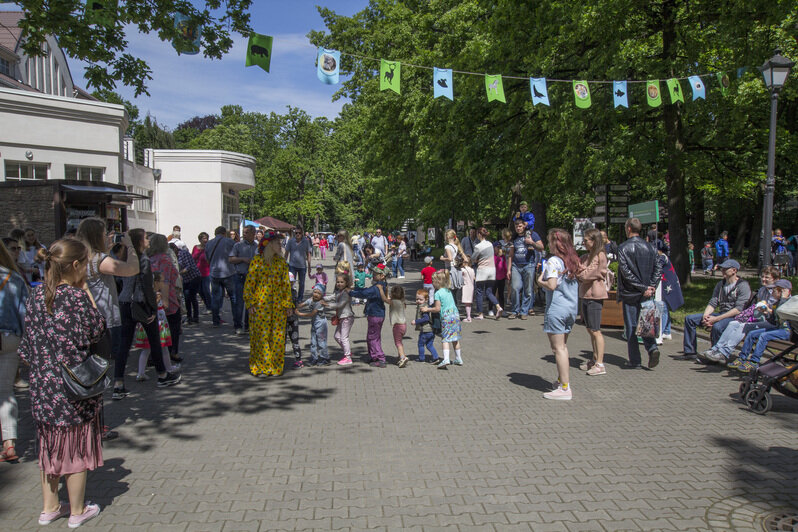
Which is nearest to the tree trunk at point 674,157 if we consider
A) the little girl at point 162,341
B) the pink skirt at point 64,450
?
the little girl at point 162,341

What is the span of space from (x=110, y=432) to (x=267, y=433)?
1.37 metres

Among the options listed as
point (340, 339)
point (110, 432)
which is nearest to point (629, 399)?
point (340, 339)

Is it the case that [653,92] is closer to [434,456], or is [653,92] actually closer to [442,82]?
[442,82]

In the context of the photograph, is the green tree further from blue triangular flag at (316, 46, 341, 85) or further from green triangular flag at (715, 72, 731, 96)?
green triangular flag at (715, 72, 731, 96)

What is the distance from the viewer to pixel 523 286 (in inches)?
496

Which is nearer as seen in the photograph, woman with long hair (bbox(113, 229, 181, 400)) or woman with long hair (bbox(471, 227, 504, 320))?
woman with long hair (bbox(113, 229, 181, 400))

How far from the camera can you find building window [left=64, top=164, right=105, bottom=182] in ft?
64.8

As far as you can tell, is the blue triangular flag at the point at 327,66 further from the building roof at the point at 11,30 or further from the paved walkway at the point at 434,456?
the building roof at the point at 11,30

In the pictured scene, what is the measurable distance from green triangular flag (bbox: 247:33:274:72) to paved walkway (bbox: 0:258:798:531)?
5.21 meters

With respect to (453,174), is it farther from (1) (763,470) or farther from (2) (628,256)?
(1) (763,470)

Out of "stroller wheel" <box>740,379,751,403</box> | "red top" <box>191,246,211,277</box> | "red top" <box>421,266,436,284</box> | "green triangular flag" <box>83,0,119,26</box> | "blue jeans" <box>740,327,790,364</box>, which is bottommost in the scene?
"stroller wheel" <box>740,379,751,403</box>

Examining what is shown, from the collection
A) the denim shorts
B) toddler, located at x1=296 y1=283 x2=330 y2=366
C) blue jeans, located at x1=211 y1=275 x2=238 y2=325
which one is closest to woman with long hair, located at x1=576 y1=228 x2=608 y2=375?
the denim shorts

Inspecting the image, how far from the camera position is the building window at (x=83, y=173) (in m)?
19.8

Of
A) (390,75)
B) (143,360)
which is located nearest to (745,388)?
(143,360)
